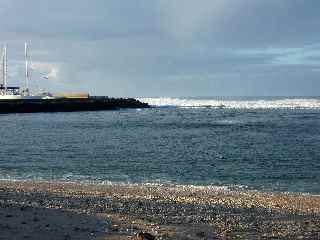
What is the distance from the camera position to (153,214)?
13070mm

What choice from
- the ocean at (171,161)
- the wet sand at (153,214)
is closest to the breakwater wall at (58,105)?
the ocean at (171,161)

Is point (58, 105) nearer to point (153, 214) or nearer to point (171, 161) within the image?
point (171, 161)

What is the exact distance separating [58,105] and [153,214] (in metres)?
85.8

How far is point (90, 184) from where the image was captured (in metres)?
21.2

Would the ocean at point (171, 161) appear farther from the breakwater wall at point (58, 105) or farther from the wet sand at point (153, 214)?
the breakwater wall at point (58, 105)

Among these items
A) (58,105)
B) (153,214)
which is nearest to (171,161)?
(153,214)

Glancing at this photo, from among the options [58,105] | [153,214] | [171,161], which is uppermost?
[58,105]

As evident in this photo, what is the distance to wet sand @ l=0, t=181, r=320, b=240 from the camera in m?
10.7

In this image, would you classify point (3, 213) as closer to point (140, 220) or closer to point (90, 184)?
point (140, 220)

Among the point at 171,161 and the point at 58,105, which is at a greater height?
the point at 58,105

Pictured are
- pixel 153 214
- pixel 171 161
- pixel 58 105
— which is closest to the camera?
pixel 153 214

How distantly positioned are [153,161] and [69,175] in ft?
19.5

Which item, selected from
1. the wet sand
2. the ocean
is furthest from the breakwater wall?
the wet sand

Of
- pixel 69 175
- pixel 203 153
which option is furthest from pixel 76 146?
pixel 69 175
